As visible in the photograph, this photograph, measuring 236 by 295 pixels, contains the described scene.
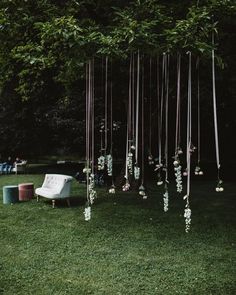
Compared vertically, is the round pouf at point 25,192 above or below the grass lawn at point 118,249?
above

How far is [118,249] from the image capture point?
8141 millimetres

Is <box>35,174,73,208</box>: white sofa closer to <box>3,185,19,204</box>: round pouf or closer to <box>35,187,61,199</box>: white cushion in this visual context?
<box>35,187,61,199</box>: white cushion

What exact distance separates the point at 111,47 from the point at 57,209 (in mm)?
6695

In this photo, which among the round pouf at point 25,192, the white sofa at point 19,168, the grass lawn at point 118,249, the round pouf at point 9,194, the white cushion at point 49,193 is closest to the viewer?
the grass lawn at point 118,249

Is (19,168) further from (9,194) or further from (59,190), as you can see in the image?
(59,190)

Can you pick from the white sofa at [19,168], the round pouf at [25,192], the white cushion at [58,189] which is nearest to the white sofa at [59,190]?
the white cushion at [58,189]

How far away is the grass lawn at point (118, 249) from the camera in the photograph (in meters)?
6.39

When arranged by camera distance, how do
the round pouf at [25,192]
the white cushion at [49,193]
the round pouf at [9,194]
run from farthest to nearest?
the round pouf at [25,192] < the round pouf at [9,194] < the white cushion at [49,193]

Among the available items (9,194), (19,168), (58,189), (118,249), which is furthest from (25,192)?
(19,168)

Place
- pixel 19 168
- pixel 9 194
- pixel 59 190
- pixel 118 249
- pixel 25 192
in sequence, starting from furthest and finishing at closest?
1. pixel 19 168
2. pixel 25 192
3. pixel 9 194
4. pixel 59 190
5. pixel 118 249

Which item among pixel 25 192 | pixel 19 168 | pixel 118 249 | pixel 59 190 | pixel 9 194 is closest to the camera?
pixel 118 249

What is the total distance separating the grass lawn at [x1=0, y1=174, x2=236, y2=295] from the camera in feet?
21.0

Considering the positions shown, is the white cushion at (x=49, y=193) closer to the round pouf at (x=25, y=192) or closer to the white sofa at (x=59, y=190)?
the white sofa at (x=59, y=190)

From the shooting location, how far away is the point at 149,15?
774 cm
